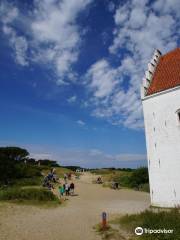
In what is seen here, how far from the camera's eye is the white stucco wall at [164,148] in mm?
19188

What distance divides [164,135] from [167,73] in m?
5.35

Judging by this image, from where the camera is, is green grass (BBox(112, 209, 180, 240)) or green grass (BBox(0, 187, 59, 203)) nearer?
green grass (BBox(112, 209, 180, 240))

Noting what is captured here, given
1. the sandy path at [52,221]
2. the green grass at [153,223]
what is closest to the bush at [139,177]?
the sandy path at [52,221]

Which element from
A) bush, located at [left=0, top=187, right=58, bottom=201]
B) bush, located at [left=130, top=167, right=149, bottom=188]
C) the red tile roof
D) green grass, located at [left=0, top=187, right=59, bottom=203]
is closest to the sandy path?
green grass, located at [left=0, top=187, right=59, bottom=203]

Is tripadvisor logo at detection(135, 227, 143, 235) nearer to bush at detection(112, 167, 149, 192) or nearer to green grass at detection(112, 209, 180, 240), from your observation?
green grass at detection(112, 209, 180, 240)

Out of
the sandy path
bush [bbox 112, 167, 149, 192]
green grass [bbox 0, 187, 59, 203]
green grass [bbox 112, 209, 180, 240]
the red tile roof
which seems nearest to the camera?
green grass [bbox 112, 209, 180, 240]

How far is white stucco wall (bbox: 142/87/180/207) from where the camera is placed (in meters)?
19.2

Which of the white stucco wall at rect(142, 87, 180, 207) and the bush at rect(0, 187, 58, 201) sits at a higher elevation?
the white stucco wall at rect(142, 87, 180, 207)

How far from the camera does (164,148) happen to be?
1989 centimetres

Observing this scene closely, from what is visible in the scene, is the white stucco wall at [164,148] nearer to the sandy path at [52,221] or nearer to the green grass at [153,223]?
the sandy path at [52,221]

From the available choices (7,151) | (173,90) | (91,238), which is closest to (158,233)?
(91,238)

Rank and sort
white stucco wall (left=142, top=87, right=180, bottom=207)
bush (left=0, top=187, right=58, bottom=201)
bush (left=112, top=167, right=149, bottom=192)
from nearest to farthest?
white stucco wall (left=142, top=87, right=180, bottom=207) < bush (left=0, top=187, right=58, bottom=201) < bush (left=112, top=167, right=149, bottom=192)

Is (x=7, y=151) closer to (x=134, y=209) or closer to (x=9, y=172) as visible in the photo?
(x=9, y=172)

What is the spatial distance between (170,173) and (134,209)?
456cm
